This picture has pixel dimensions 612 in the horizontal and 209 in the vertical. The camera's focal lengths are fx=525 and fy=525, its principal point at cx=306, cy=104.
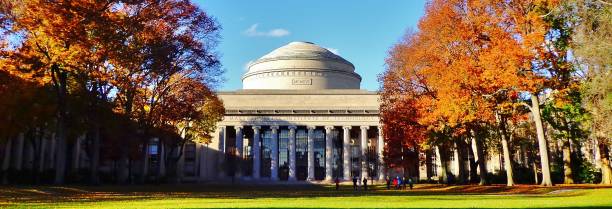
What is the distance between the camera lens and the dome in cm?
8931

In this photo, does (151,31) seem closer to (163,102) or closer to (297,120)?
(163,102)

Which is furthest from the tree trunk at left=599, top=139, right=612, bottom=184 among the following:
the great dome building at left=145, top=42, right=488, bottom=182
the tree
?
the great dome building at left=145, top=42, right=488, bottom=182

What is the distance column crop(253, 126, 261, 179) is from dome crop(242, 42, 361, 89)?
1395 cm

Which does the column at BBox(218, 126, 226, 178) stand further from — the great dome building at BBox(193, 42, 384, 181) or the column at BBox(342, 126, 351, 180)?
the column at BBox(342, 126, 351, 180)

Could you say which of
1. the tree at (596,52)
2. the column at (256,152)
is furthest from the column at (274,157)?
the tree at (596,52)

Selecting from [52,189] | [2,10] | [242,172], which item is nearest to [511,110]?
[52,189]

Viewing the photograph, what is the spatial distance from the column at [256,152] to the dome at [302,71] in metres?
13.9

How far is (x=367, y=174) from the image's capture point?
74562mm

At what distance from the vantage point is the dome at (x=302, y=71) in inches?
3516

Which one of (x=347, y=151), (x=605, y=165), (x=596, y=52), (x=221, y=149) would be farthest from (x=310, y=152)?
(x=596, y=52)

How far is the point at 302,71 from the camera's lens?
295 feet

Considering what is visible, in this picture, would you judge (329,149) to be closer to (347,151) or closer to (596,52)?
(347,151)

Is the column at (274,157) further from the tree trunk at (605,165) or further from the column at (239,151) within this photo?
the tree trunk at (605,165)

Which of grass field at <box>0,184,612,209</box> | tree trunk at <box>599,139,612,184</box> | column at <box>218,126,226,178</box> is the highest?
column at <box>218,126,226,178</box>
